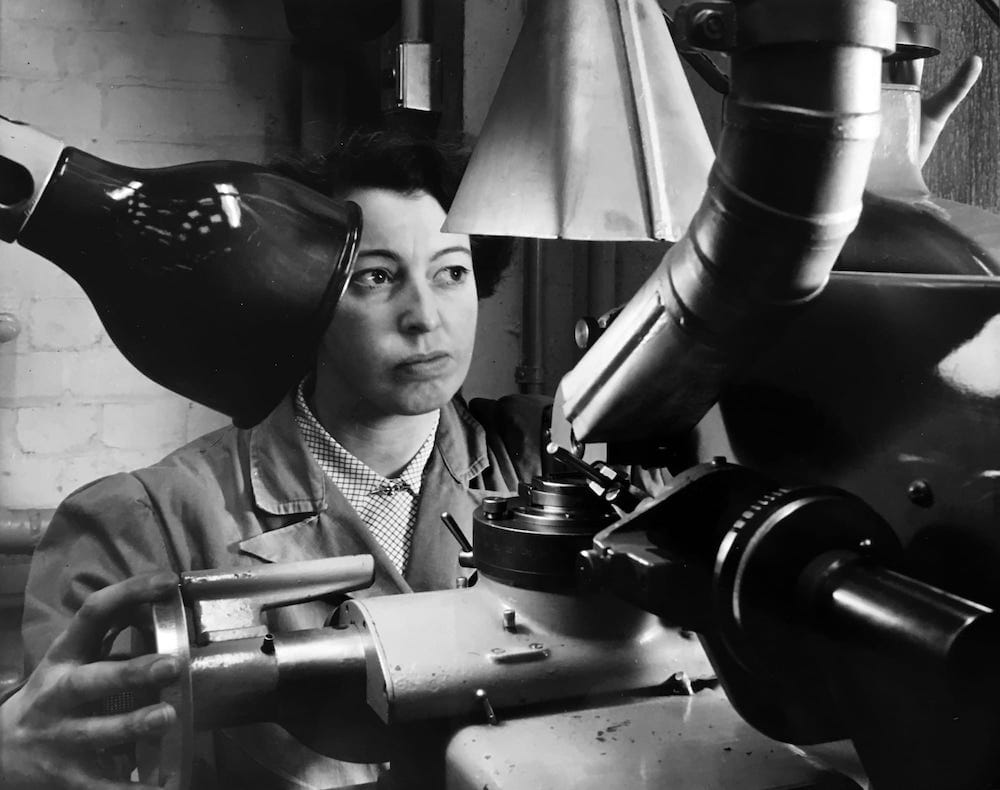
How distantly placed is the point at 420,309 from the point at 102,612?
2.31ft

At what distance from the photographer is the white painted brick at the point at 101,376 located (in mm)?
1084

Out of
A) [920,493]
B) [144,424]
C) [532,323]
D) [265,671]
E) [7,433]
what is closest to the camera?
[920,493]

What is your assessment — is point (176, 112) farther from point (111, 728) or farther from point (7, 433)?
point (111, 728)

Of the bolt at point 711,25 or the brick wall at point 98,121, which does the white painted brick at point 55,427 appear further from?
the bolt at point 711,25

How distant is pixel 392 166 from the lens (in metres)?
Answer: 1.40

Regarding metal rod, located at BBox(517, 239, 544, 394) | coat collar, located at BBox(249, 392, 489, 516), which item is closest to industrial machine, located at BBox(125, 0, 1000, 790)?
coat collar, located at BBox(249, 392, 489, 516)

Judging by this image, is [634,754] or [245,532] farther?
[245,532]

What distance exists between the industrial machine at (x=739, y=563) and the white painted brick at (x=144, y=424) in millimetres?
437

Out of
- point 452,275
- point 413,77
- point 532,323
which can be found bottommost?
point 532,323

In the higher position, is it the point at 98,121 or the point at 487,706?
the point at 98,121

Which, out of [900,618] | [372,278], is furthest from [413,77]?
[900,618]

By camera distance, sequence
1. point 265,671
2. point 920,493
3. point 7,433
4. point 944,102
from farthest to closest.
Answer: point 7,433
point 944,102
point 265,671
point 920,493

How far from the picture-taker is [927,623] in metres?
0.49

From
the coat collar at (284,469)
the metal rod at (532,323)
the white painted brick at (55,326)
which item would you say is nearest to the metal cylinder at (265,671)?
the white painted brick at (55,326)
